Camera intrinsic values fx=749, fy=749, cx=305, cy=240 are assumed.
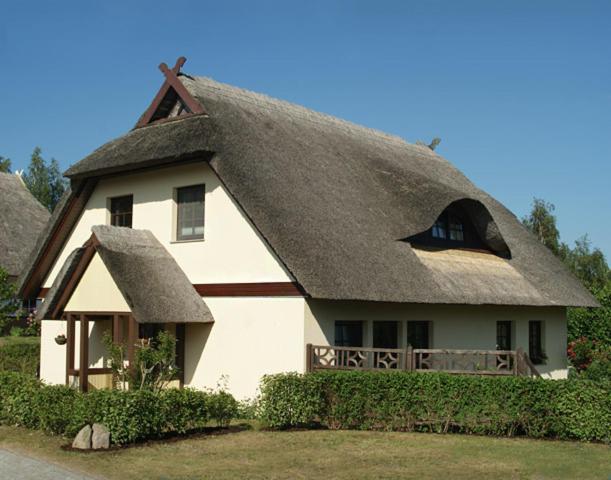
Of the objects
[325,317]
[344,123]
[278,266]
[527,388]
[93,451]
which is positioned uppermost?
[344,123]

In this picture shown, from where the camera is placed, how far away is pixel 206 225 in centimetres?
1816

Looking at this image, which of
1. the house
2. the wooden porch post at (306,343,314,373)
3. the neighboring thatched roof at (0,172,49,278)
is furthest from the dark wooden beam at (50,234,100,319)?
the neighboring thatched roof at (0,172,49,278)

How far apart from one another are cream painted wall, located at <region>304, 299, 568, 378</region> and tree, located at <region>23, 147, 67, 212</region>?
4665cm

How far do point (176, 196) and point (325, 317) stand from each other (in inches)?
212

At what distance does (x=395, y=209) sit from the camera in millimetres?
20297

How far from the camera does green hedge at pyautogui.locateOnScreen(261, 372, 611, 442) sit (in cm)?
1348

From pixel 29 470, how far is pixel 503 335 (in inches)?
630

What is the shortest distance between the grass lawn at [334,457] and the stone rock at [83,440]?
31 cm

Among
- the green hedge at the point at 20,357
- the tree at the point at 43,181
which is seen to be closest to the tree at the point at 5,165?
the tree at the point at 43,181

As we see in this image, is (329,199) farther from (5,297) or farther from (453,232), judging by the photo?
(5,297)

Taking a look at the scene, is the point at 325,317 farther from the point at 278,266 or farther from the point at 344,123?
the point at 344,123

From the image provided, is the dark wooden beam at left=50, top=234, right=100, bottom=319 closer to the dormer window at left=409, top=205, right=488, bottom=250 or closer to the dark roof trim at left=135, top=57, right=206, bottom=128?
the dark roof trim at left=135, top=57, right=206, bottom=128

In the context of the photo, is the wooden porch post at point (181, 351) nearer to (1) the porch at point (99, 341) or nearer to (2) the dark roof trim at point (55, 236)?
(1) the porch at point (99, 341)

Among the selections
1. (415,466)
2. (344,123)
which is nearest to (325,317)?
(415,466)
